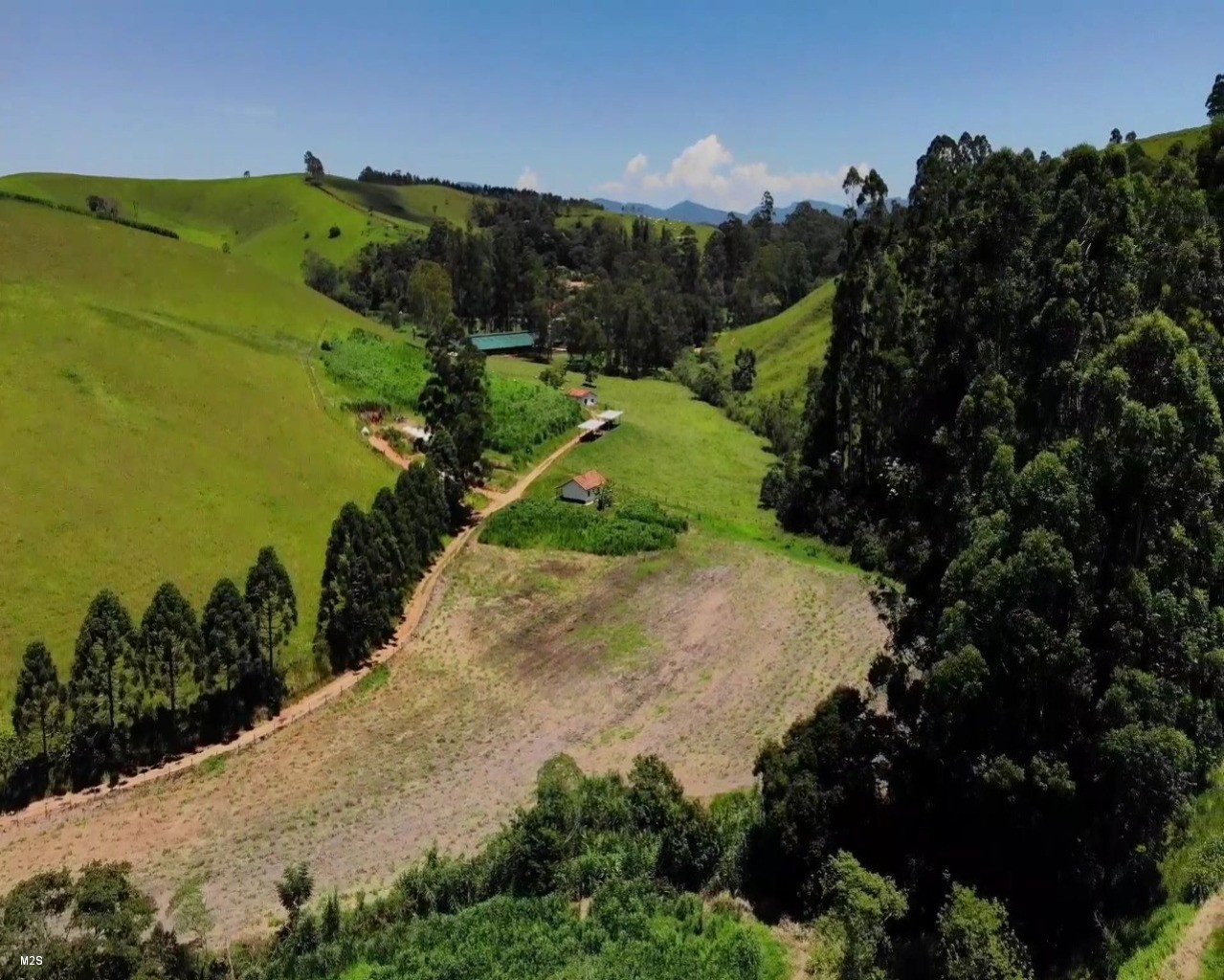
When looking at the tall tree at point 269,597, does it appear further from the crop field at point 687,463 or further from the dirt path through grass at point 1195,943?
the dirt path through grass at point 1195,943

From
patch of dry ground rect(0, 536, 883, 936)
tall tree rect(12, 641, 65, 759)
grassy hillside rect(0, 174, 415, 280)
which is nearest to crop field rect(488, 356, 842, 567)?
patch of dry ground rect(0, 536, 883, 936)

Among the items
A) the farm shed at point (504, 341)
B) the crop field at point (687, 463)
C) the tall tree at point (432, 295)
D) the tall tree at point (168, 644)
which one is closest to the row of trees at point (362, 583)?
the tall tree at point (168, 644)

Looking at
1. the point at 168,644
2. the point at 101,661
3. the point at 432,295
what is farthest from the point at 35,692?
the point at 432,295

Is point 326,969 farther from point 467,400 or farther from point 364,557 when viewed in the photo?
point 467,400

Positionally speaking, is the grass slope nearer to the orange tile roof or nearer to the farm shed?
the farm shed

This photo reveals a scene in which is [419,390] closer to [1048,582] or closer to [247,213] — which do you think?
[1048,582]
